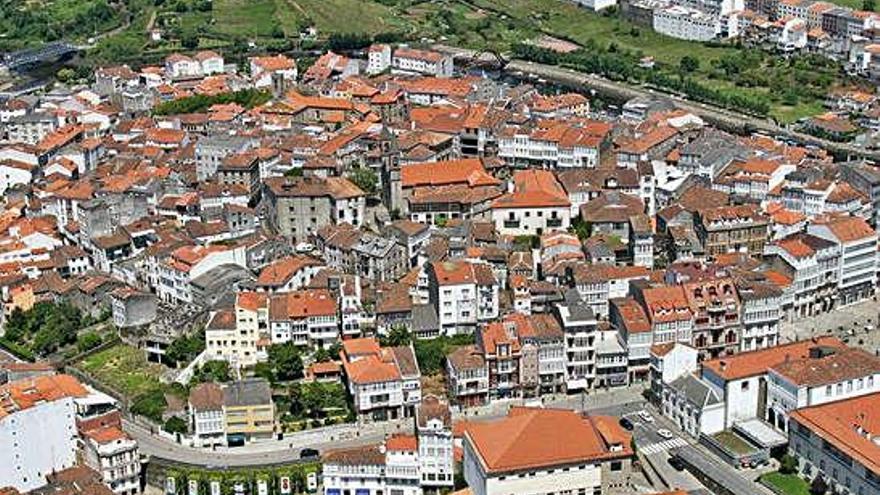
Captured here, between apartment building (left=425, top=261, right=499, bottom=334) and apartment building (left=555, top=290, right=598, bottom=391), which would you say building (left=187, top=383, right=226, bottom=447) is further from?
apartment building (left=555, top=290, right=598, bottom=391)

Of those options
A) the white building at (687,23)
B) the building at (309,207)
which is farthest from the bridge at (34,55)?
the building at (309,207)

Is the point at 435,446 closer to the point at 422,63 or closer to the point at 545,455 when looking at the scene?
the point at 545,455

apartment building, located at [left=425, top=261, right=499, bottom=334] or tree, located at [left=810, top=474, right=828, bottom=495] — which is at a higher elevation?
apartment building, located at [left=425, top=261, right=499, bottom=334]

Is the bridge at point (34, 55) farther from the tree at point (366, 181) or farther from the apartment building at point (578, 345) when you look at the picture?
the apartment building at point (578, 345)

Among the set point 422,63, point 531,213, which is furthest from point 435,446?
point 422,63

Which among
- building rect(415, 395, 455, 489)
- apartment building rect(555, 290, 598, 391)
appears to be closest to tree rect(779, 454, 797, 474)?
apartment building rect(555, 290, 598, 391)

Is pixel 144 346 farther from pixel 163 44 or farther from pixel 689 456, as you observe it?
pixel 163 44

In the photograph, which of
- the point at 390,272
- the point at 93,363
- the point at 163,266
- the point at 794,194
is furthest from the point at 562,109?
the point at 93,363
